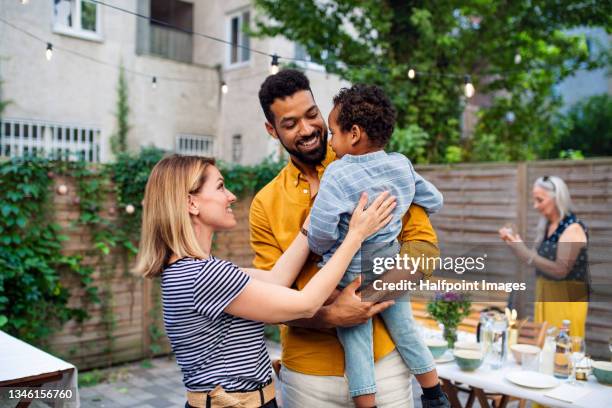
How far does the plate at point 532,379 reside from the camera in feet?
8.83

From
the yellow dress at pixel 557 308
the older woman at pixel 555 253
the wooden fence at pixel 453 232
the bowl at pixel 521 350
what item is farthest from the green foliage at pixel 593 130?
the bowl at pixel 521 350

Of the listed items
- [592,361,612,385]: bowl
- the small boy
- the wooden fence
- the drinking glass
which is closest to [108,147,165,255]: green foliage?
the wooden fence

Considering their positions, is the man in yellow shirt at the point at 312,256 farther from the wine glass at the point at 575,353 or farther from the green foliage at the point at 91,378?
the green foliage at the point at 91,378

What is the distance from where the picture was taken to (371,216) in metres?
1.63

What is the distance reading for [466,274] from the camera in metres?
1.92

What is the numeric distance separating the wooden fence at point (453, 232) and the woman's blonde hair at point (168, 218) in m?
3.40

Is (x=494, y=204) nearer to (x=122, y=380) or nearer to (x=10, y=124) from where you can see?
(x=122, y=380)

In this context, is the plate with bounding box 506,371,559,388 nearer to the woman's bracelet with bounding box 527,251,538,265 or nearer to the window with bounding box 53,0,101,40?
the woman's bracelet with bounding box 527,251,538,265

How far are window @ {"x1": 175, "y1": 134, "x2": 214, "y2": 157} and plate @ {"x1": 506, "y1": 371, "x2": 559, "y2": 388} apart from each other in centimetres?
962

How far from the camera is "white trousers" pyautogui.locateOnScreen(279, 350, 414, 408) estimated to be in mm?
1782

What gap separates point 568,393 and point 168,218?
6.95 ft

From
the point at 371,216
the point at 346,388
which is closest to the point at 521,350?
the point at 346,388

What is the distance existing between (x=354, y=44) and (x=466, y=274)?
613 cm

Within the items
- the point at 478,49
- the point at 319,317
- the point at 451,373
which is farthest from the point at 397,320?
the point at 478,49
